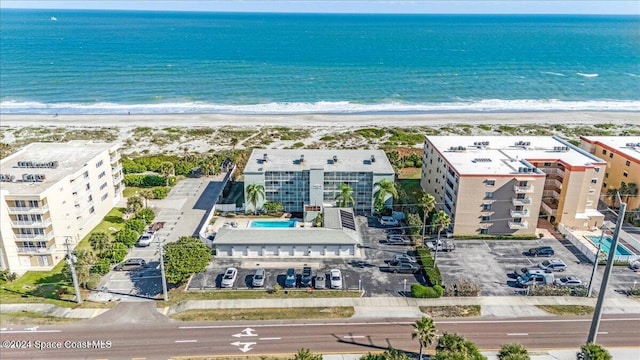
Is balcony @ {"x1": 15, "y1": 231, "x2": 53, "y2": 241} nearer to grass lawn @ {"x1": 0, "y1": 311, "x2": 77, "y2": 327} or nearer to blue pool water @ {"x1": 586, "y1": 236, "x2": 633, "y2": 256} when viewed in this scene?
grass lawn @ {"x1": 0, "y1": 311, "x2": 77, "y2": 327}

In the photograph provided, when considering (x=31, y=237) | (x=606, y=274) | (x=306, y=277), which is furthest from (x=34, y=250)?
(x=606, y=274)

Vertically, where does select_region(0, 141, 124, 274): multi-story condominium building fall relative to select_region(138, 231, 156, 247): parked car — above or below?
above

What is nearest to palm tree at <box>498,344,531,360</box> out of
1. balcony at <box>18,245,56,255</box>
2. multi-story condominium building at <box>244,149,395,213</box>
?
multi-story condominium building at <box>244,149,395,213</box>

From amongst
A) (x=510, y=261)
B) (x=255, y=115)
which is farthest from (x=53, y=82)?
(x=510, y=261)

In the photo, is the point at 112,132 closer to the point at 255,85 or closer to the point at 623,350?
the point at 255,85

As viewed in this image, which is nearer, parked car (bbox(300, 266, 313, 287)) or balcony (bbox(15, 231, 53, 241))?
parked car (bbox(300, 266, 313, 287))

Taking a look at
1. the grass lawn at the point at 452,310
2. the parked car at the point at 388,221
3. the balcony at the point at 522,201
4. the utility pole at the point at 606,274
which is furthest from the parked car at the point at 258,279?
the balcony at the point at 522,201

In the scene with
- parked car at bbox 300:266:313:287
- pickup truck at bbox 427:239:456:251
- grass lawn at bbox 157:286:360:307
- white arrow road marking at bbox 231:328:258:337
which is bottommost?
white arrow road marking at bbox 231:328:258:337
